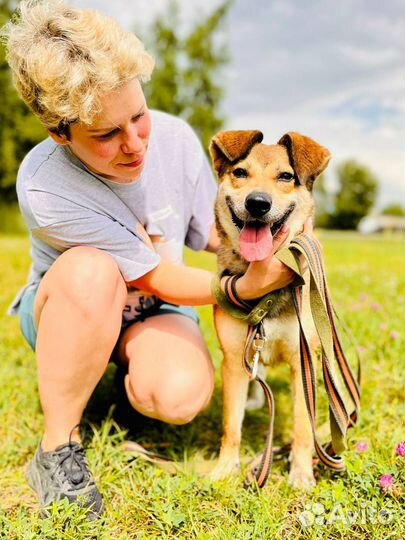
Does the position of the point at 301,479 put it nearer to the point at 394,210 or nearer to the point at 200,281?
the point at 200,281

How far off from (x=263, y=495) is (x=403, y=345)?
181 centimetres

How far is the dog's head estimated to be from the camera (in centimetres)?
228

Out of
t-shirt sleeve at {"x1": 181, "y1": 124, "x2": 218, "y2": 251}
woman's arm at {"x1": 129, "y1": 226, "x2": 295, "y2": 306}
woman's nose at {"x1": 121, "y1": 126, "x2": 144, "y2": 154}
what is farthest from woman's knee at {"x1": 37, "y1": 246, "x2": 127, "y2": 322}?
t-shirt sleeve at {"x1": 181, "y1": 124, "x2": 218, "y2": 251}

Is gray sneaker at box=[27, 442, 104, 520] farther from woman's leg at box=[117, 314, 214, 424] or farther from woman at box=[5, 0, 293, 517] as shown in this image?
woman's leg at box=[117, 314, 214, 424]

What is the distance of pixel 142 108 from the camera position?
2.26m

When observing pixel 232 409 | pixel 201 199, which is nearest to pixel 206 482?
pixel 232 409

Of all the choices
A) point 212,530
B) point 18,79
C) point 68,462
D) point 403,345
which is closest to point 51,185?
point 18,79

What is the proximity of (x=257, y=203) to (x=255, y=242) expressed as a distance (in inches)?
6.6

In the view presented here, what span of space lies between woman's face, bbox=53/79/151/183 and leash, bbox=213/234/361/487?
0.67 m

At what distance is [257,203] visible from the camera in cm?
224

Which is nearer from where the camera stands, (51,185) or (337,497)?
(337,497)

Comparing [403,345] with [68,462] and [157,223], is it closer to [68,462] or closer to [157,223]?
[157,223]

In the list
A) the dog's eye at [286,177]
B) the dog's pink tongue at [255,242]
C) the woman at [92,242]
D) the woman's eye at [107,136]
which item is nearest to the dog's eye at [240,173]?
the dog's eye at [286,177]

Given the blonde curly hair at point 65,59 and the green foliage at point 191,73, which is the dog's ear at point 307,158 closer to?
the blonde curly hair at point 65,59
